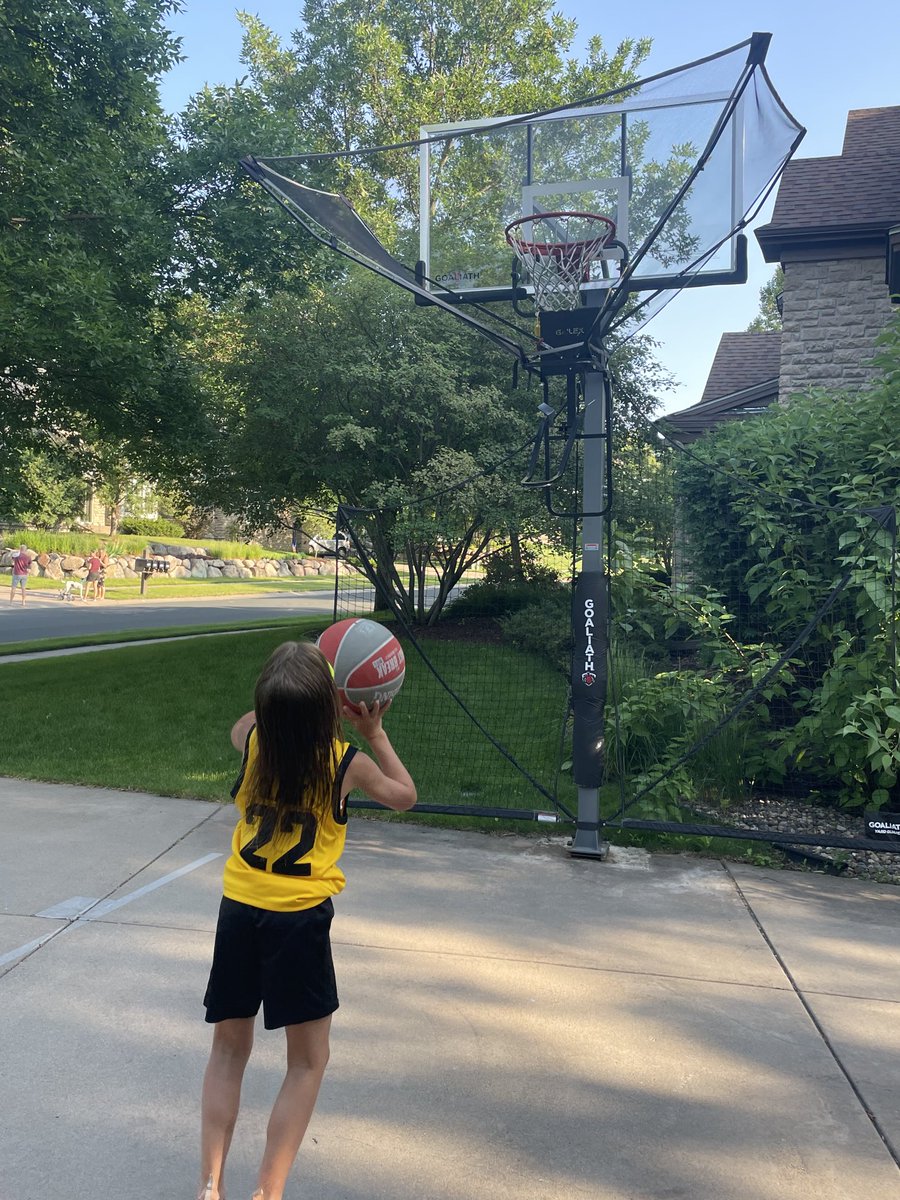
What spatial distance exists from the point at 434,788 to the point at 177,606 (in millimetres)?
21626

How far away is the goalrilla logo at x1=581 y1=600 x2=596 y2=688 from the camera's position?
603 cm

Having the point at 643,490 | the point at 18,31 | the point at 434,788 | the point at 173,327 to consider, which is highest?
the point at 18,31

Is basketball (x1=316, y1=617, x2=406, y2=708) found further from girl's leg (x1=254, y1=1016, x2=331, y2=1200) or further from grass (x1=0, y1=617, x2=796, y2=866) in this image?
grass (x1=0, y1=617, x2=796, y2=866)

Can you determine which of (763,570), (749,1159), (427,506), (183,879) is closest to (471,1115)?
(749,1159)

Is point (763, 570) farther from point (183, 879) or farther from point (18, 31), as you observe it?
point (18, 31)

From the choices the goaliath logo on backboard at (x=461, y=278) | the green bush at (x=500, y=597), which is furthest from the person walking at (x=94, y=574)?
the goaliath logo on backboard at (x=461, y=278)

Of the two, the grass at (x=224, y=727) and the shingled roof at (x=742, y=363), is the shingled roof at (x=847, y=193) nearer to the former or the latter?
the shingled roof at (x=742, y=363)

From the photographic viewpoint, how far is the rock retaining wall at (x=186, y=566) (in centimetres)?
3512

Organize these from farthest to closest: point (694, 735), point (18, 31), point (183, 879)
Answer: point (18, 31) → point (694, 735) → point (183, 879)

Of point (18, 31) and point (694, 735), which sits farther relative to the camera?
point (18, 31)

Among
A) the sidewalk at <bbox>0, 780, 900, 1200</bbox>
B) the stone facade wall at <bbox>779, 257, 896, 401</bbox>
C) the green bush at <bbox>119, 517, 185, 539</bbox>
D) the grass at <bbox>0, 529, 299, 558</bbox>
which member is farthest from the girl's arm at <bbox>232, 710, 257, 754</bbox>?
the green bush at <bbox>119, 517, 185, 539</bbox>

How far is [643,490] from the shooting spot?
1146 centimetres

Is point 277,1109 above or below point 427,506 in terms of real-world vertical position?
below

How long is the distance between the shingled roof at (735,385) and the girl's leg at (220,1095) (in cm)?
1305
